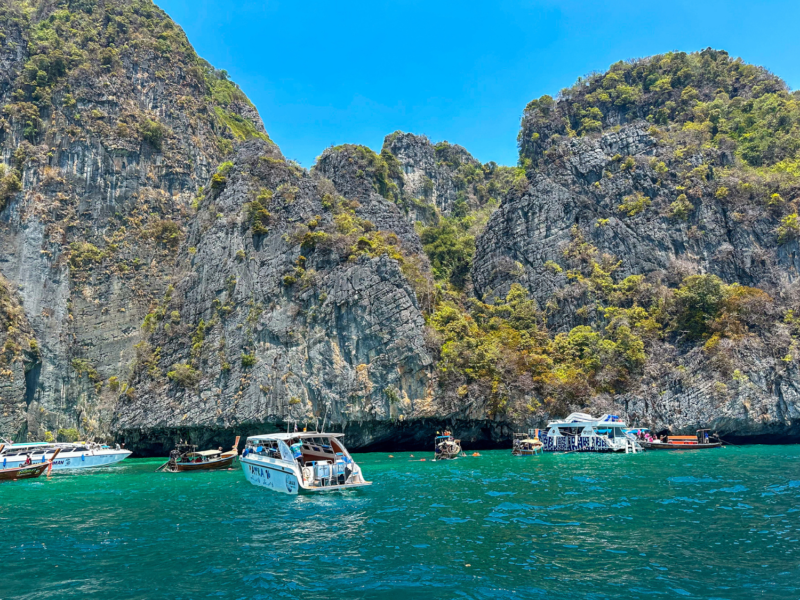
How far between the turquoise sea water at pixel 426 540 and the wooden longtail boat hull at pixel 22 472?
32.8ft

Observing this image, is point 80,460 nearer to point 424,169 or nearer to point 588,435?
point 588,435

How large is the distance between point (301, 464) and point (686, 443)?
116ft

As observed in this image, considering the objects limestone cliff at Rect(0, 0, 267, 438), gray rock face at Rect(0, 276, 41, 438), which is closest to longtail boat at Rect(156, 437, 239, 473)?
gray rock face at Rect(0, 276, 41, 438)

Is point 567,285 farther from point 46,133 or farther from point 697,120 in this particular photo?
point 46,133

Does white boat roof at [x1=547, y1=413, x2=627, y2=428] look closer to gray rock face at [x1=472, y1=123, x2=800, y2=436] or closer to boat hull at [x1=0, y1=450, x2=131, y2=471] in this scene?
gray rock face at [x1=472, y1=123, x2=800, y2=436]

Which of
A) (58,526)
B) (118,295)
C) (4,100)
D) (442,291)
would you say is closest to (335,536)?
(58,526)

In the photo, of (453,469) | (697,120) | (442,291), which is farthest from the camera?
(697,120)

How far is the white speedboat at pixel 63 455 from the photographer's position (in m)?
39.3

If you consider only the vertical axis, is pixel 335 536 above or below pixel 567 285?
below

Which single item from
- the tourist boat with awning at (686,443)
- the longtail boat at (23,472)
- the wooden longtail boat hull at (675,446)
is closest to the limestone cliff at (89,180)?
the longtail boat at (23,472)

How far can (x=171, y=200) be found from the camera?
68688mm

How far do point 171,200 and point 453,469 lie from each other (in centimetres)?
5523

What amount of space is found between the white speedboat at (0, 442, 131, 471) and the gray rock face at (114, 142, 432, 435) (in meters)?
4.22

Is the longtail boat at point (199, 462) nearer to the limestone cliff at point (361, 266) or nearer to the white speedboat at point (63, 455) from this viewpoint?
the limestone cliff at point (361, 266)
